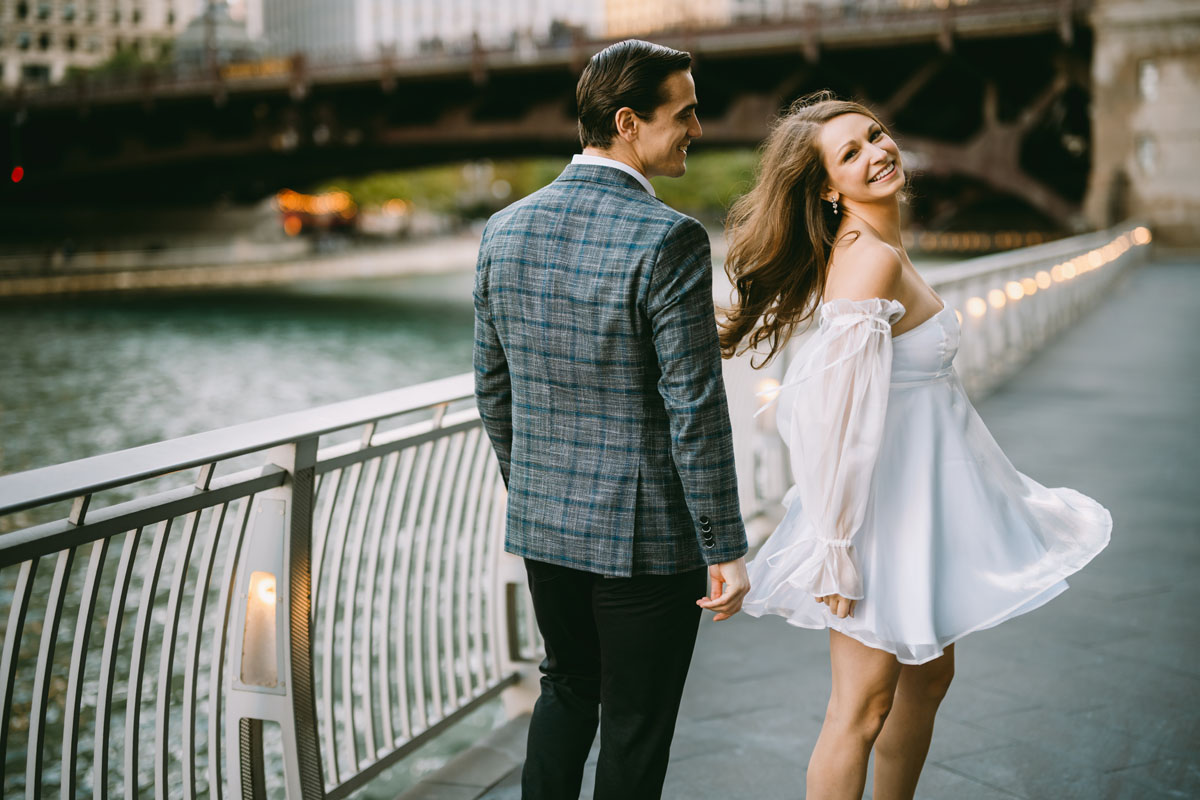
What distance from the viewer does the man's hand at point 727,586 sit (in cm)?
229

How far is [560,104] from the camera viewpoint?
36.2 metres

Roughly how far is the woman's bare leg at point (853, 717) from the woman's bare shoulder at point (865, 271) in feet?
2.43

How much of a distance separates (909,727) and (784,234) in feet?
3.86

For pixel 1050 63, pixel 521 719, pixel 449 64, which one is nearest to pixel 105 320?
pixel 449 64

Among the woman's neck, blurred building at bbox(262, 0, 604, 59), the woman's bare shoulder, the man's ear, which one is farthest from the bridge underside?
blurred building at bbox(262, 0, 604, 59)

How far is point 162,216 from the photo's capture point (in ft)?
177

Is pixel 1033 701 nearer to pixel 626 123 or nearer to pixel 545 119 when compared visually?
pixel 626 123

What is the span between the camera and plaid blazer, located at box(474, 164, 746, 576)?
2156mm

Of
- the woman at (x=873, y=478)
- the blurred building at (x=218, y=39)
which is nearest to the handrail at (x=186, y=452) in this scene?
the woman at (x=873, y=478)

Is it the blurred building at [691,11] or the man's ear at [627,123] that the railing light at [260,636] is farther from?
the blurred building at [691,11]

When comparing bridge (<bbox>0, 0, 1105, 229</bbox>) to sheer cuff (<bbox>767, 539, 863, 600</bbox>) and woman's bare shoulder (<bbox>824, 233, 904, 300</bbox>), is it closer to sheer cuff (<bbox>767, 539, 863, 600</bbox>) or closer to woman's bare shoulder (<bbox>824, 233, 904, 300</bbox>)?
woman's bare shoulder (<bbox>824, 233, 904, 300</bbox>)

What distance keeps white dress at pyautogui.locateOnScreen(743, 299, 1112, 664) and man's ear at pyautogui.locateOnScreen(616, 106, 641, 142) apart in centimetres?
55

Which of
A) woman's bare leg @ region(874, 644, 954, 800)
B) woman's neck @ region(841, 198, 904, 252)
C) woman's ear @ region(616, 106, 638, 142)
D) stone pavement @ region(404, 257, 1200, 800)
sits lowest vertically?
stone pavement @ region(404, 257, 1200, 800)

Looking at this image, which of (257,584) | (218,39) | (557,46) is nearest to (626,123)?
(257,584)
